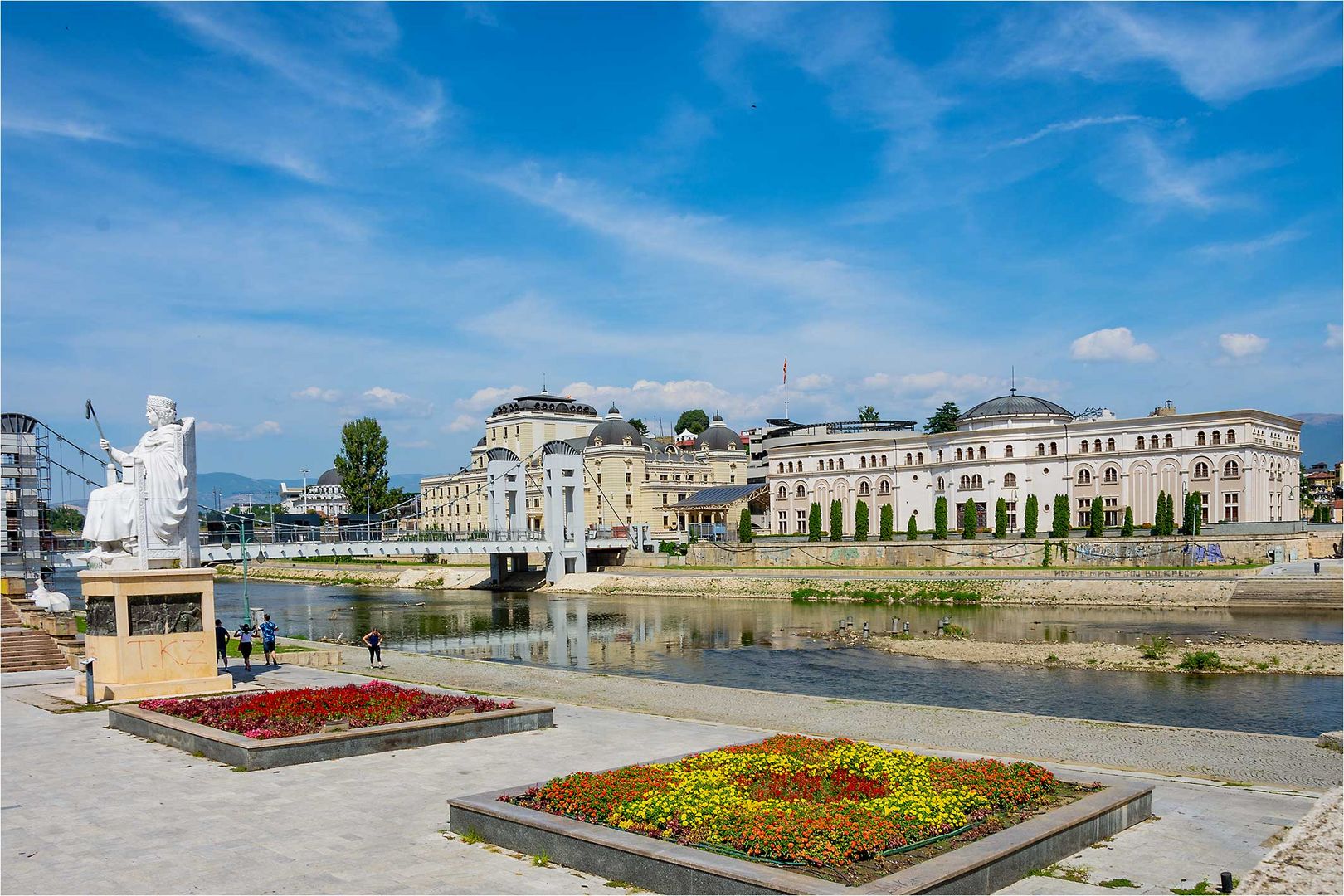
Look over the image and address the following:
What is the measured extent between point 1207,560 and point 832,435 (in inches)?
2079

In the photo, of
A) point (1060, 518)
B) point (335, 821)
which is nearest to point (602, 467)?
point (1060, 518)

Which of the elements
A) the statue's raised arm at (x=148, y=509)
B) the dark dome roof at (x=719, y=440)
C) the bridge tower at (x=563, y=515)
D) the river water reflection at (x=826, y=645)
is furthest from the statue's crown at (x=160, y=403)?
the dark dome roof at (x=719, y=440)

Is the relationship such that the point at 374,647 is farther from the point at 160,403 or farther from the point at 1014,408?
the point at 1014,408

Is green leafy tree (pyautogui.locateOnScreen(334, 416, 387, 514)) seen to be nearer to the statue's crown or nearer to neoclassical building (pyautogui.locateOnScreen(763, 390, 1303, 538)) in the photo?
neoclassical building (pyautogui.locateOnScreen(763, 390, 1303, 538))

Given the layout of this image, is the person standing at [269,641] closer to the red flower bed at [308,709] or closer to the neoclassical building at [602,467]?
the red flower bed at [308,709]

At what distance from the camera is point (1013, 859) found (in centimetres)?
1150

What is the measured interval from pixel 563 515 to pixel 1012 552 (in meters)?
37.5

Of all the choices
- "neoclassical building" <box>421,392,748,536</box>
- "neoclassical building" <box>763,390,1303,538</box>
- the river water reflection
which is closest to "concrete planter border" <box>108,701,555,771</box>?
the river water reflection

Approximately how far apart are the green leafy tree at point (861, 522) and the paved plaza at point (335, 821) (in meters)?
67.9

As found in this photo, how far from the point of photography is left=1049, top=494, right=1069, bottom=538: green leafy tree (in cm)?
7569

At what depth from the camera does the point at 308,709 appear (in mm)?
20672

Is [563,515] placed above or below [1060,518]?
above

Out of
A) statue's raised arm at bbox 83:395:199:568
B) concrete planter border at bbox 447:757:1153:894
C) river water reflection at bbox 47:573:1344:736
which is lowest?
river water reflection at bbox 47:573:1344:736

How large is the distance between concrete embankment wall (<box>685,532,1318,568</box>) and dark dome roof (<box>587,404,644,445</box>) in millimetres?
31122
